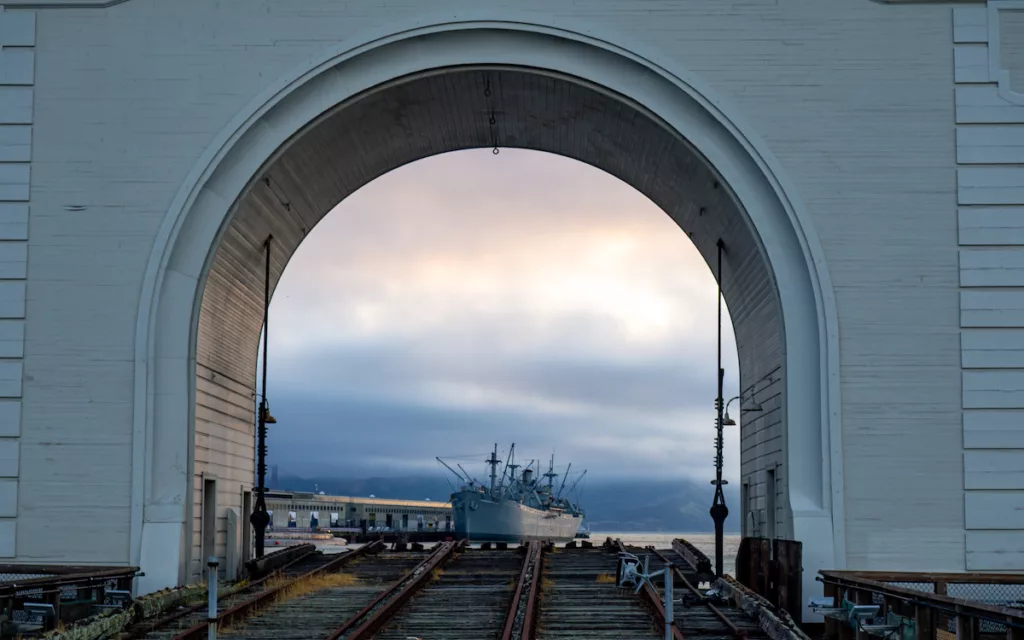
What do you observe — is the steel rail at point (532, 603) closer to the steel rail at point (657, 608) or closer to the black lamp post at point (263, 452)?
the steel rail at point (657, 608)

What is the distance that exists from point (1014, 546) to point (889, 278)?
409 cm

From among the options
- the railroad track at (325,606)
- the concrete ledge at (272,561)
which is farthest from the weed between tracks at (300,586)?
the concrete ledge at (272,561)

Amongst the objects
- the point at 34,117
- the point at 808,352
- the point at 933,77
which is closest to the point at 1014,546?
the point at 808,352

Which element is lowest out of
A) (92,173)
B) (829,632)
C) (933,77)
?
(829,632)

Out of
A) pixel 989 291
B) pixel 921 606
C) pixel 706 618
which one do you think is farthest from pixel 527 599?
pixel 989 291

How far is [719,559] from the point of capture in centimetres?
2209

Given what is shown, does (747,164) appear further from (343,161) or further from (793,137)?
(343,161)

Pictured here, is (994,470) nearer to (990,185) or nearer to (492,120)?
(990,185)

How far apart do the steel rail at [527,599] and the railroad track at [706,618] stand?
1869 millimetres

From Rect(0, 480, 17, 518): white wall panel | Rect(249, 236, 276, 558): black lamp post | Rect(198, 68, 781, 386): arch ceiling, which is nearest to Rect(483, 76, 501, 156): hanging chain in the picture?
Rect(198, 68, 781, 386): arch ceiling

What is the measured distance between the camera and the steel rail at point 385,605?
14750 millimetres

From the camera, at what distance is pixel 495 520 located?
325 ft

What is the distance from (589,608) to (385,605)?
273cm

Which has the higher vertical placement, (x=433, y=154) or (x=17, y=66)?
(x=17, y=66)
